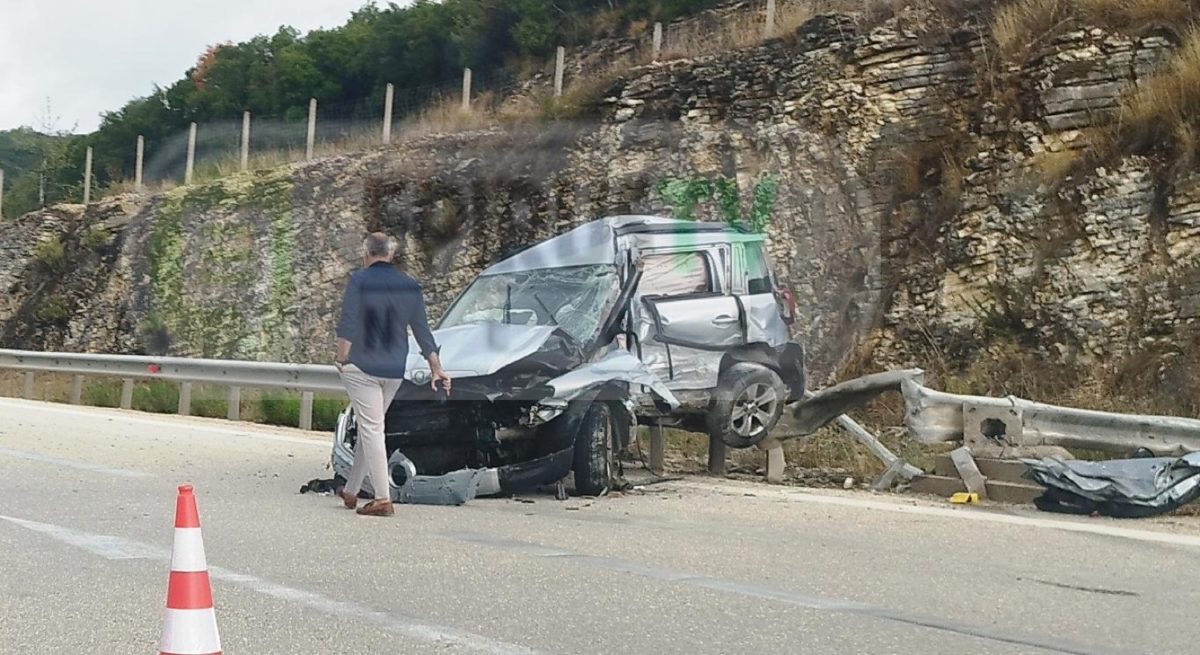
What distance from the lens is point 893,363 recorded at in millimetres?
16969

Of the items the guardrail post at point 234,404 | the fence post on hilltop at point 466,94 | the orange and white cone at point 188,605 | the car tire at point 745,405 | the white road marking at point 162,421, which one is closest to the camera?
the orange and white cone at point 188,605

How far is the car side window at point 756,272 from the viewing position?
40.2ft

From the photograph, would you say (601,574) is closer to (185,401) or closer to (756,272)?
(756,272)

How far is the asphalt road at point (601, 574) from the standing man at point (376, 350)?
34 cm

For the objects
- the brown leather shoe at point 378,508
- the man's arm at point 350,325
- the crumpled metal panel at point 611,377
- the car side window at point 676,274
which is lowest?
the brown leather shoe at point 378,508

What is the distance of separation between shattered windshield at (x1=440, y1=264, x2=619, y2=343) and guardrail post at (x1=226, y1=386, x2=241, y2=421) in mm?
7386

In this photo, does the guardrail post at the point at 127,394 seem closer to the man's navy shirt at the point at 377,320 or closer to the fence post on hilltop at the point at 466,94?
the fence post on hilltop at the point at 466,94

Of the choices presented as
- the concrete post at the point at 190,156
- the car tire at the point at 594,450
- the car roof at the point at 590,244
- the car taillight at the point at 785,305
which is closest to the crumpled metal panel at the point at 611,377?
the car tire at the point at 594,450

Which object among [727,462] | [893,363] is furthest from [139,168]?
[727,462]

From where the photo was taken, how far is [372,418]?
8.99 meters

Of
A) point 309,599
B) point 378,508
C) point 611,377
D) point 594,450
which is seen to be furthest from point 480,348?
point 309,599

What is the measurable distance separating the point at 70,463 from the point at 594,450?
4.80 m

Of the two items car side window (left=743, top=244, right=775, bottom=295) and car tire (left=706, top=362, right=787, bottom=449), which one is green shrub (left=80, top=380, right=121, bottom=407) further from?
car tire (left=706, top=362, right=787, bottom=449)

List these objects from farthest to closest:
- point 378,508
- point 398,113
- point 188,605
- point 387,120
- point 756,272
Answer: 1. point 398,113
2. point 387,120
3. point 756,272
4. point 378,508
5. point 188,605
